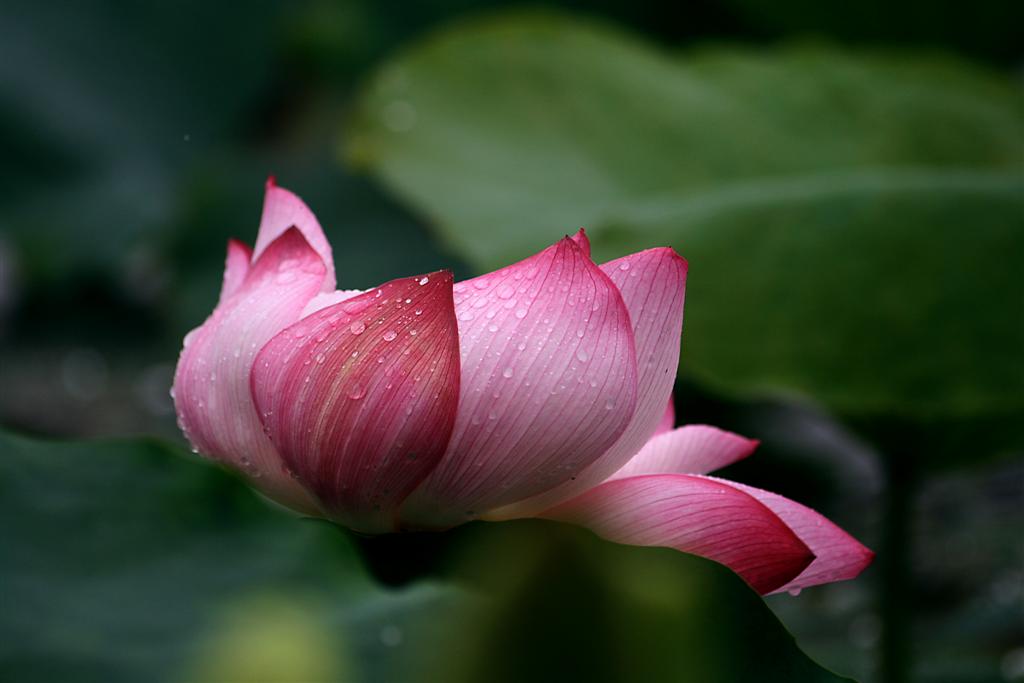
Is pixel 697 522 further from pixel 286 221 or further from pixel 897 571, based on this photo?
pixel 897 571

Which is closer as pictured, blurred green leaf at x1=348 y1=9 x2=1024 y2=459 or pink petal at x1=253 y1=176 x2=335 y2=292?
pink petal at x1=253 y1=176 x2=335 y2=292

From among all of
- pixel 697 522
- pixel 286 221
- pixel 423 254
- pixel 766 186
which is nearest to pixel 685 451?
pixel 697 522

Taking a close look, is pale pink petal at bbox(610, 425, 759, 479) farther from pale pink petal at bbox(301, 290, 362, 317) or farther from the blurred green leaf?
the blurred green leaf

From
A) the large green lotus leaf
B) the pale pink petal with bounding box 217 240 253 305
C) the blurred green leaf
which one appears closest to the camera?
the large green lotus leaf

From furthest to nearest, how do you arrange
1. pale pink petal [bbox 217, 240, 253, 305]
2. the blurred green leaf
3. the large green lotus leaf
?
the blurred green leaf < pale pink petal [bbox 217, 240, 253, 305] < the large green lotus leaf

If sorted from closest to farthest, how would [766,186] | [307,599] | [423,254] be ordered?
[307,599], [766,186], [423,254]

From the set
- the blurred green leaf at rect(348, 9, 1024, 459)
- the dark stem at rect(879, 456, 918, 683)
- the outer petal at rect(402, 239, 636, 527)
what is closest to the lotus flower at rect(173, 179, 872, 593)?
the outer petal at rect(402, 239, 636, 527)
